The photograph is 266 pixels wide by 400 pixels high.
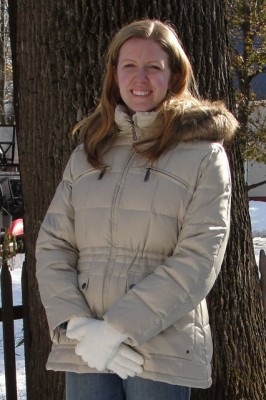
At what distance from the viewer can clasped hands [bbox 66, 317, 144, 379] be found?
2215 millimetres

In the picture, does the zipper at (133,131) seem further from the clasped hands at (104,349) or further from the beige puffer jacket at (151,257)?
the clasped hands at (104,349)

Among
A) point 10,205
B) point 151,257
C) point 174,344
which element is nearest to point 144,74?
point 151,257

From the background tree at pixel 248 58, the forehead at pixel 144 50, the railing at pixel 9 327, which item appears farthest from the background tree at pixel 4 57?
→ the forehead at pixel 144 50

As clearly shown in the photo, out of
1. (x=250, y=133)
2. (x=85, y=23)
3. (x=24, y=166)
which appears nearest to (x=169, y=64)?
(x=85, y=23)

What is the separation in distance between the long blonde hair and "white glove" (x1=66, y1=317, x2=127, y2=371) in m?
0.59

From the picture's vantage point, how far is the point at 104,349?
2219 mm

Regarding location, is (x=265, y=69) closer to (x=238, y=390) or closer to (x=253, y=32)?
(x=253, y=32)

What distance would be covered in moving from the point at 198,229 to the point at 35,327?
5.47 ft

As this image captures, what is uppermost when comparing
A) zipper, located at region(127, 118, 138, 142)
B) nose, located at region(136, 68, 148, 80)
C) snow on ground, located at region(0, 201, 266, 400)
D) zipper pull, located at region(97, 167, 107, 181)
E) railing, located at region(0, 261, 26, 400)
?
nose, located at region(136, 68, 148, 80)

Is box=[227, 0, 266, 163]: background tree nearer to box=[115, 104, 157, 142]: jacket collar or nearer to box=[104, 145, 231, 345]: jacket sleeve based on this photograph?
box=[115, 104, 157, 142]: jacket collar

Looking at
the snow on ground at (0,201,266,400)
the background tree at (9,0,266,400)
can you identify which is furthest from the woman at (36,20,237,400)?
the snow on ground at (0,201,266,400)

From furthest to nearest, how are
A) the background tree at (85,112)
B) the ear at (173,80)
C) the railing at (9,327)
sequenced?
1. the railing at (9,327)
2. the background tree at (85,112)
3. the ear at (173,80)

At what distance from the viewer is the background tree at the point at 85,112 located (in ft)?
11.0

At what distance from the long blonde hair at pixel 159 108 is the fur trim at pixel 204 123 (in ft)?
0.12
